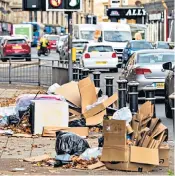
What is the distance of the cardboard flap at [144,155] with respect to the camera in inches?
419

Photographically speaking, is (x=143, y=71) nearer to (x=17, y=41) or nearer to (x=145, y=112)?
(x=145, y=112)

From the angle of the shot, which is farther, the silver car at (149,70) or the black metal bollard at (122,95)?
the silver car at (149,70)

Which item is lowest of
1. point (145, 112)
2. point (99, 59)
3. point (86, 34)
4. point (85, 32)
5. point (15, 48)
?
point (15, 48)

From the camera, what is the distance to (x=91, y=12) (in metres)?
118

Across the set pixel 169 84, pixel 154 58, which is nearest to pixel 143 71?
pixel 154 58

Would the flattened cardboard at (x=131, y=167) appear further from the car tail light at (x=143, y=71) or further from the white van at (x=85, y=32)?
the white van at (x=85, y=32)

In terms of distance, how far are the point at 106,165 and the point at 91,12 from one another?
355 ft

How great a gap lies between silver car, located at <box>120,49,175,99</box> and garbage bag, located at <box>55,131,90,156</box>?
10.0 metres

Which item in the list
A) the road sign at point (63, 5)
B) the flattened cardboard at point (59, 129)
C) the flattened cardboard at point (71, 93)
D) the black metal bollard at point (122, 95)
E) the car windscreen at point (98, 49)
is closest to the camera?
the flattened cardboard at point (59, 129)

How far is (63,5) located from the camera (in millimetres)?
21062

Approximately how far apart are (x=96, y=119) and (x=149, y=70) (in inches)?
266

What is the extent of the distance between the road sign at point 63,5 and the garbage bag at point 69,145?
9.66m

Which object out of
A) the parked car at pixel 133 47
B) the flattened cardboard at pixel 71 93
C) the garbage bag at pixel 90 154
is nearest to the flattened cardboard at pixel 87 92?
the flattened cardboard at pixel 71 93

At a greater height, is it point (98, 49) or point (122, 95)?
point (122, 95)
